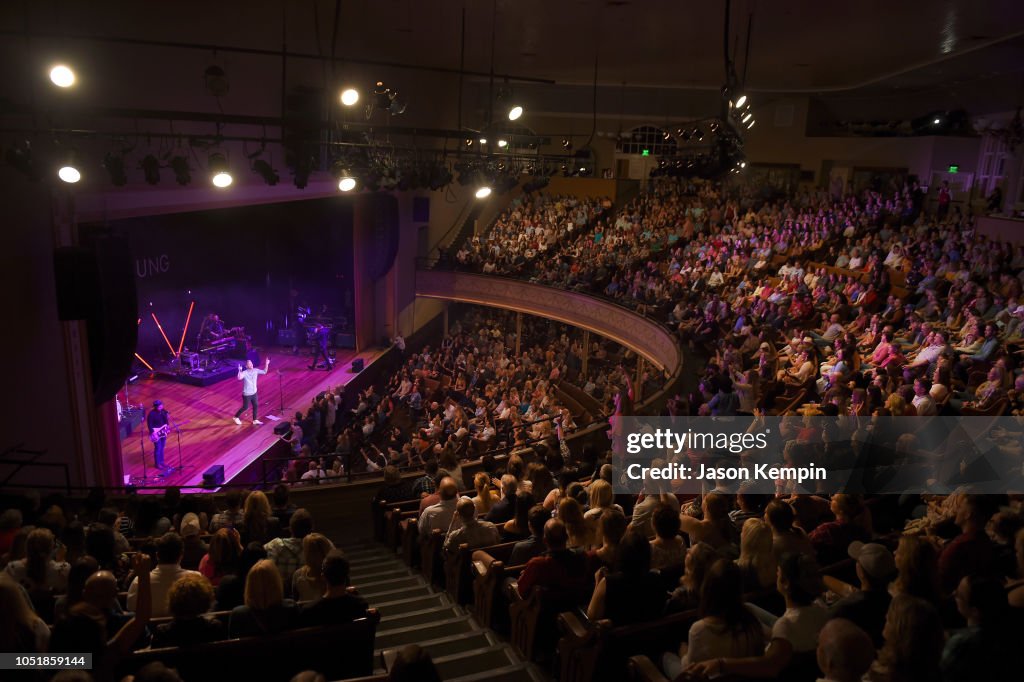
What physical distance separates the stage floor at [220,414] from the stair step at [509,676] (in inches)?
256

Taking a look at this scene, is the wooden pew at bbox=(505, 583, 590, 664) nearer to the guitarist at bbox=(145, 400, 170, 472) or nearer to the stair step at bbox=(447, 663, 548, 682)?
the stair step at bbox=(447, 663, 548, 682)

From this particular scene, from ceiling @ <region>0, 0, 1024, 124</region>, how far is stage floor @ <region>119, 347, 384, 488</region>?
5277mm

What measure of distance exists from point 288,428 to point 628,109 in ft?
49.0

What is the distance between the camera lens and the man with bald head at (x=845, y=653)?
7.52ft

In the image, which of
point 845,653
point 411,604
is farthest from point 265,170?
point 845,653

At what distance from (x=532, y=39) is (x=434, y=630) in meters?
10.5

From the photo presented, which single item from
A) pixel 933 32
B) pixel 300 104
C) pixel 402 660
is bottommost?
pixel 402 660

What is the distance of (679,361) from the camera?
36.5ft

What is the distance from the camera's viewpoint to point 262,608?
10.3 feet

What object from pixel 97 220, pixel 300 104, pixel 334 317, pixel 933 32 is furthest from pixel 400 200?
pixel 933 32

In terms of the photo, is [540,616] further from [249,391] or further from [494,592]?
[249,391]

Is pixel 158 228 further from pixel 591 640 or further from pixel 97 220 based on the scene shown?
pixel 591 640

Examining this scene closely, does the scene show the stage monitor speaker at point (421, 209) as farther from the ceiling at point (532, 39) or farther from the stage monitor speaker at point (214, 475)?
the stage monitor speaker at point (214, 475)

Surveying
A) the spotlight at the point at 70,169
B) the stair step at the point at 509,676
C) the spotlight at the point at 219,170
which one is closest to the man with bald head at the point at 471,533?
the stair step at the point at 509,676
